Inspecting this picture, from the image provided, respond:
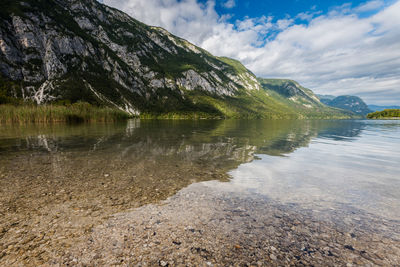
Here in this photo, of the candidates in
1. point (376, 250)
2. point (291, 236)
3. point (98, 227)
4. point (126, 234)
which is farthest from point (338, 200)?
point (98, 227)

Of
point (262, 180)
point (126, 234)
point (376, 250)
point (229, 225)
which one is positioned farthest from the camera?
point (262, 180)

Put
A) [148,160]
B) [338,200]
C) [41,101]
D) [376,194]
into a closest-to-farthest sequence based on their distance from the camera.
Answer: [338,200] → [376,194] → [148,160] → [41,101]

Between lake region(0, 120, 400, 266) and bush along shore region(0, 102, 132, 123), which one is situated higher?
bush along shore region(0, 102, 132, 123)

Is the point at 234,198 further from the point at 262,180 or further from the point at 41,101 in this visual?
the point at 41,101

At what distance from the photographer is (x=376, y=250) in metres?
5.22

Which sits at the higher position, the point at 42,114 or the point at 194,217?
the point at 42,114

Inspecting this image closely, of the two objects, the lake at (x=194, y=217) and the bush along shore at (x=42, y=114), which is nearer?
the lake at (x=194, y=217)

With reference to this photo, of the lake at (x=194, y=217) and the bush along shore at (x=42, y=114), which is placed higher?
the bush along shore at (x=42, y=114)

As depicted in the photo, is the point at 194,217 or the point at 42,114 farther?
the point at 42,114

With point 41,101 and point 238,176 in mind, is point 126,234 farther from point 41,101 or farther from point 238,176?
point 41,101

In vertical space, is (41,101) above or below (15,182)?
above

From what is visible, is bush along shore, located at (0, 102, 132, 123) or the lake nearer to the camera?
the lake

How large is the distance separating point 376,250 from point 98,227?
26.8 feet

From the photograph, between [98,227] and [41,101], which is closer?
[98,227]
